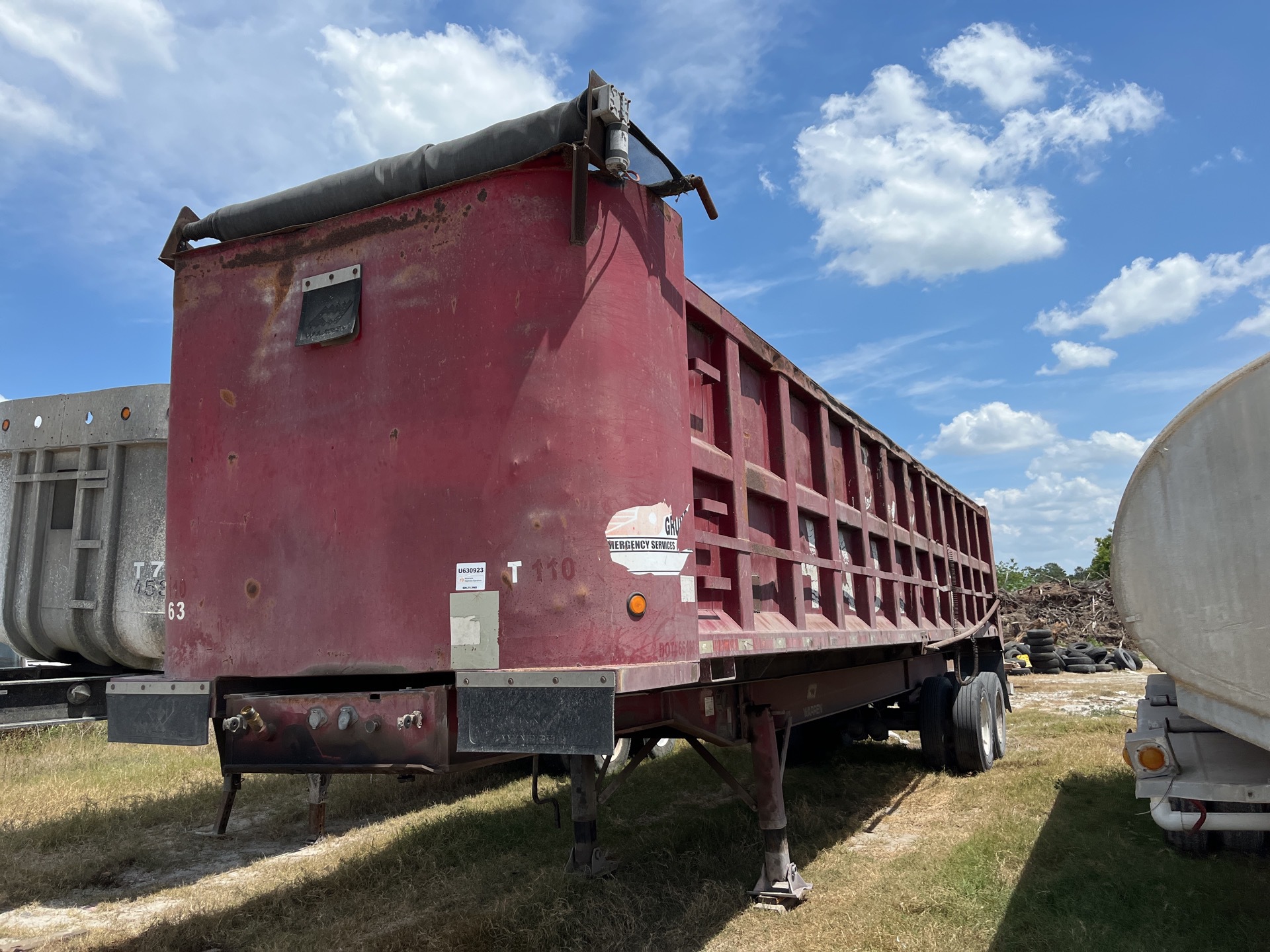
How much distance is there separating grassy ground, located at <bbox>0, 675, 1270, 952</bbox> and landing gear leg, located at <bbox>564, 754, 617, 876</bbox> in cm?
16

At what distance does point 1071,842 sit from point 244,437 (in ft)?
16.6

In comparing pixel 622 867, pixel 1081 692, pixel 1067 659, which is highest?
pixel 1067 659

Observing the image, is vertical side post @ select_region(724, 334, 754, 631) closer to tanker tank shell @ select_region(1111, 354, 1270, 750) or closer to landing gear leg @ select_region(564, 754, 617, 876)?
tanker tank shell @ select_region(1111, 354, 1270, 750)

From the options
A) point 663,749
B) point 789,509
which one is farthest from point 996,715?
point 789,509

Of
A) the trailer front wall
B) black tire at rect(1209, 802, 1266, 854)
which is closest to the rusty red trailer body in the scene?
the trailer front wall

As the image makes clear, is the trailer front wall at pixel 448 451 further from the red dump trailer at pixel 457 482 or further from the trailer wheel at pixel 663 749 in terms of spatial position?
the trailer wheel at pixel 663 749

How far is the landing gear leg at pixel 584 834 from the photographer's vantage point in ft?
17.3

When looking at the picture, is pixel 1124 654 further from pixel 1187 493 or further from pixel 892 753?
pixel 1187 493

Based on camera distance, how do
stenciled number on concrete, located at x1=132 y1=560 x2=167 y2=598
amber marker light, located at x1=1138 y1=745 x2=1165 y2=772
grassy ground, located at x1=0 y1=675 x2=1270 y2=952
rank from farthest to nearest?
stenciled number on concrete, located at x1=132 y1=560 x2=167 y2=598 < grassy ground, located at x1=0 y1=675 x2=1270 y2=952 < amber marker light, located at x1=1138 y1=745 x2=1165 y2=772

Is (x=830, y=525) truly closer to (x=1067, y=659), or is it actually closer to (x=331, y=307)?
(x=331, y=307)

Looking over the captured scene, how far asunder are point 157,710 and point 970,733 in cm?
659

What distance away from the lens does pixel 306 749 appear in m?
3.29

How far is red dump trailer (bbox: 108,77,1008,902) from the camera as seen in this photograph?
306 centimetres

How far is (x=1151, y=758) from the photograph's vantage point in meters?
3.42
